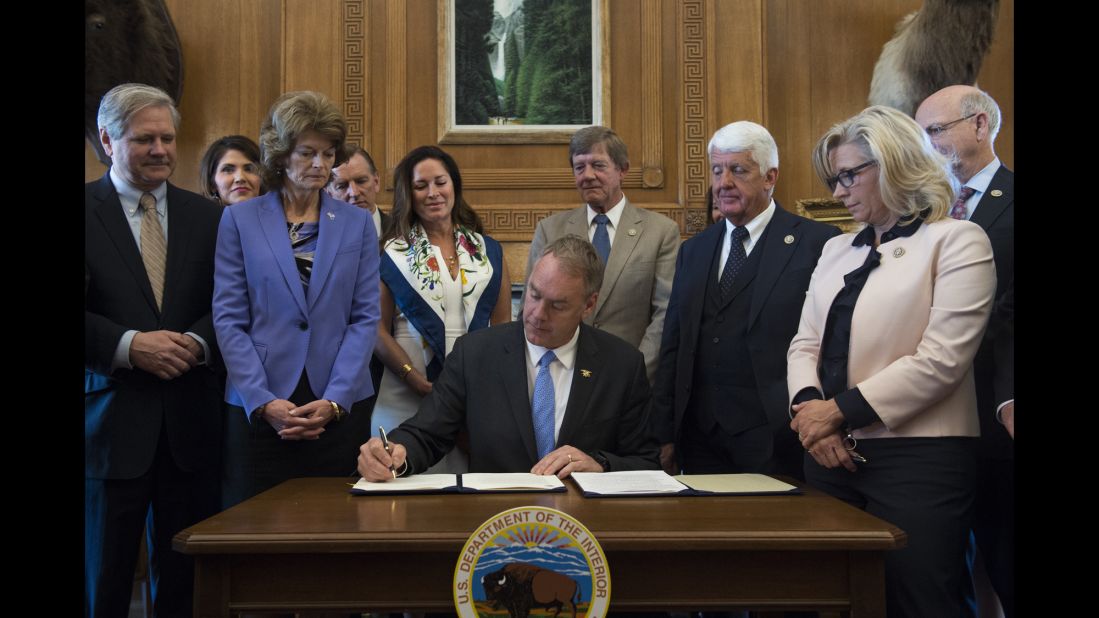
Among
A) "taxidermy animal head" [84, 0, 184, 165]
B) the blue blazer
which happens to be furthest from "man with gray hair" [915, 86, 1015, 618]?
"taxidermy animal head" [84, 0, 184, 165]

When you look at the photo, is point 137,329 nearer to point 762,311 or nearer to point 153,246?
point 153,246

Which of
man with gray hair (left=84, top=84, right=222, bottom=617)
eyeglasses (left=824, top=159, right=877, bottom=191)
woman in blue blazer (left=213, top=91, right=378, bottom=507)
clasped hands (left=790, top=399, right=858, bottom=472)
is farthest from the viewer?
woman in blue blazer (left=213, top=91, right=378, bottom=507)

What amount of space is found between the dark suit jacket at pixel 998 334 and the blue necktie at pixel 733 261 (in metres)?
0.72

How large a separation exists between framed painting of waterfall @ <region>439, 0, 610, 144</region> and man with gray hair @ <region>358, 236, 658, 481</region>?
307 cm

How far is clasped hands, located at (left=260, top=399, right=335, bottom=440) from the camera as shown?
275 cm

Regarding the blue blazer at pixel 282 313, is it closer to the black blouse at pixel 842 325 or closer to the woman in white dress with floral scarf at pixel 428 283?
the woman in white dress with floral scarf at pixel 428 283

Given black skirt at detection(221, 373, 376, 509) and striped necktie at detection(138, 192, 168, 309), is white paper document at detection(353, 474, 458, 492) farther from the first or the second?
striped necktie at detection(138, 192, 168, 309)

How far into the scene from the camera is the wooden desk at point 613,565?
173 centimetres

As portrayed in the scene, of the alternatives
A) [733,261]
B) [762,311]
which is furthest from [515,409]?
[733,261]

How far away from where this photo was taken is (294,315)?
2891mm

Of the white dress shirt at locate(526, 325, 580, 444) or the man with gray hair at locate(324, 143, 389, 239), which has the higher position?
the man with gray hair at locate(324, 143, 389, 239)

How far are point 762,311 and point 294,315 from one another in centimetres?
142

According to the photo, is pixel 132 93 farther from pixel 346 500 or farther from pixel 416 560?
pixel 416 560

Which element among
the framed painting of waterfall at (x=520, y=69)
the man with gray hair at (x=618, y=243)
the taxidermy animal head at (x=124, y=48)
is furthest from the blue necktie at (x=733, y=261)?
the taxidermy animal head at (x=124, y=48)
